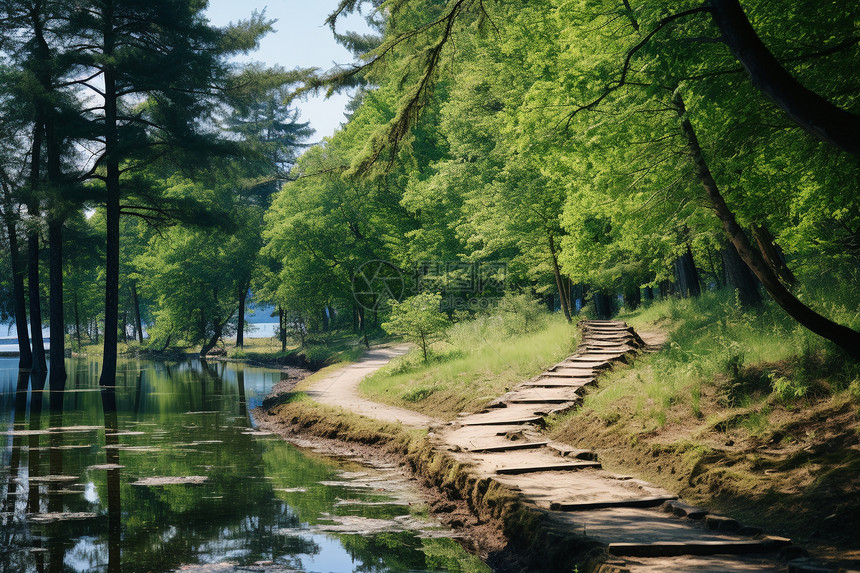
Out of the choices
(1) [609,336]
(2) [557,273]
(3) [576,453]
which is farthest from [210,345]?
(3) [576,453]

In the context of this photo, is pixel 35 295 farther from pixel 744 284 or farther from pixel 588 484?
pixel 588 484

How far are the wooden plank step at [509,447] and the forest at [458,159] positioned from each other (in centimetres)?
419

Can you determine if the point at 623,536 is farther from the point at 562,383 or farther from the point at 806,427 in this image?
the point at 562,383

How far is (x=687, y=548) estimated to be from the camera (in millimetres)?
6172

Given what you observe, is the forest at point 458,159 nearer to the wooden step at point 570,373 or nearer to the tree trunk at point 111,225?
the tree trunk at point 111,225

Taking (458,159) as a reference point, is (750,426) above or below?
below

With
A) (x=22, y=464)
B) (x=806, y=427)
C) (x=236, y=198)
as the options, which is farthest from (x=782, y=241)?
(x=236, y=198)

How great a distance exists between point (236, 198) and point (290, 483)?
54.6m

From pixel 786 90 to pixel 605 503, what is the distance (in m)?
4.58

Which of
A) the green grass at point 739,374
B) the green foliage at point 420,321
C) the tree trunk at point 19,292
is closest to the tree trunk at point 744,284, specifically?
the green grass at point 739,374

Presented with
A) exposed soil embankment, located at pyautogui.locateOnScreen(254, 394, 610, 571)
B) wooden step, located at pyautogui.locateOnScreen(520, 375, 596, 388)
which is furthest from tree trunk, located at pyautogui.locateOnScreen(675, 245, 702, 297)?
exposed soil embankment, located at pyautogui.locateOnScreen(254, 394, 610, 571)

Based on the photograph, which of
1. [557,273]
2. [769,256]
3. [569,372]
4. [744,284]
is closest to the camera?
[769,256]

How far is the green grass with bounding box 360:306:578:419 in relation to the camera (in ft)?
57.6

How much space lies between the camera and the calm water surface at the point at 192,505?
769 cm
